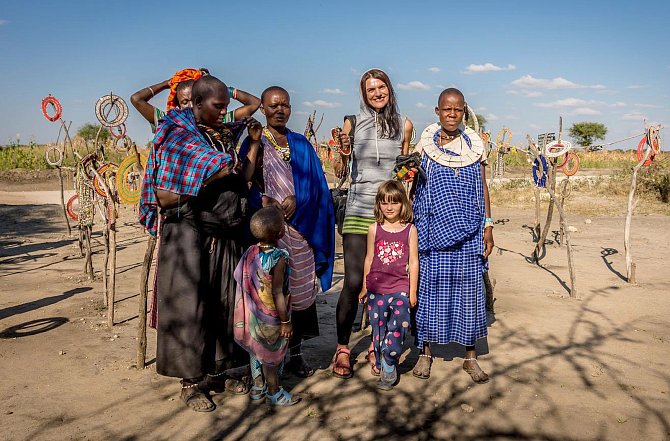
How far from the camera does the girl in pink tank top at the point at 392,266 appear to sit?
3.32 meters

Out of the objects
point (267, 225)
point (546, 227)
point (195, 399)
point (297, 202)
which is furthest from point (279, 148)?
point (546, 227)

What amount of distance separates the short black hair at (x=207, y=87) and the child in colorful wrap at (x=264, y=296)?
2.24ft

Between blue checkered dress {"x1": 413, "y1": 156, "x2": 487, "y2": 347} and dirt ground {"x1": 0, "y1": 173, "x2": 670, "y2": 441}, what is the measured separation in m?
0.40

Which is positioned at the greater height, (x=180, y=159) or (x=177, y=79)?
(x=177, y=79)

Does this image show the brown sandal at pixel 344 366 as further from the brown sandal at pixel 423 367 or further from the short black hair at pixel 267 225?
the short black hair at pixel 267 225

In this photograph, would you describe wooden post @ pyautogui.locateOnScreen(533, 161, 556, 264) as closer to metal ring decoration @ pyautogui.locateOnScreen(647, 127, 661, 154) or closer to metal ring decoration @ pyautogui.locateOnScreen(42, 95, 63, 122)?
metal ring decoration @ pyautogui.locateOnScreen(647, 127, 661, 154)

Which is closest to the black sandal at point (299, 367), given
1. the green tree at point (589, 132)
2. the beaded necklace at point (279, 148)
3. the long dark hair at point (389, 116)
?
the beaded necklace at point (279, 148)

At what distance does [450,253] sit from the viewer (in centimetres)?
352

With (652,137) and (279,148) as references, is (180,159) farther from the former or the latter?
(652,137)

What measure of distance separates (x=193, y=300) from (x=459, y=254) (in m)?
1.70

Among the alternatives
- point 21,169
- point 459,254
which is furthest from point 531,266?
point 21,169

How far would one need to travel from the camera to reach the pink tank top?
10.9 feet

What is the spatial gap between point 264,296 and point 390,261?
82cm

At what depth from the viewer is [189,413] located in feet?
10.0
